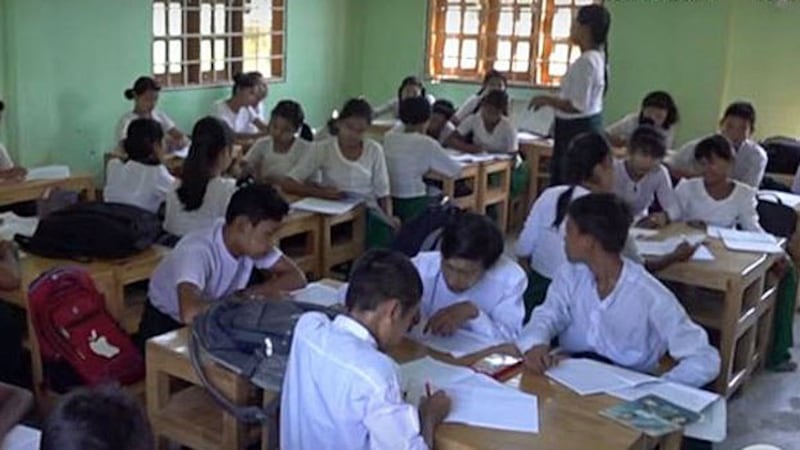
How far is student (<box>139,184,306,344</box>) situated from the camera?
3.00 metres

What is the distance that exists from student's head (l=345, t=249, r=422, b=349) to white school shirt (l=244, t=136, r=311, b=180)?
3035 millimetres

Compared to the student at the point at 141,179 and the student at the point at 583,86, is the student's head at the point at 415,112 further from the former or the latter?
the student at the point at 141,179

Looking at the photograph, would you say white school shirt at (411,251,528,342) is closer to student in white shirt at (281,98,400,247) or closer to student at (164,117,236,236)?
student at (164,117,236,236)

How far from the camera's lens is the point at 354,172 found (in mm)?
5043

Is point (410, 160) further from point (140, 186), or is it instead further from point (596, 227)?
point (596, 227)

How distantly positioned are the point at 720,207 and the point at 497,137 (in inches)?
98.8

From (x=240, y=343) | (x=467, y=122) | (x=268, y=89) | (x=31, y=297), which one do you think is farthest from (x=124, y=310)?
(x=268, y=89)

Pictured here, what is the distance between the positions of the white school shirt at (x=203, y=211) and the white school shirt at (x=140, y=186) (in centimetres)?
42

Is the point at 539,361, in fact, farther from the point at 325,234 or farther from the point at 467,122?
the point at 467,122

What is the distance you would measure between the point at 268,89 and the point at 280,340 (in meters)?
5.94

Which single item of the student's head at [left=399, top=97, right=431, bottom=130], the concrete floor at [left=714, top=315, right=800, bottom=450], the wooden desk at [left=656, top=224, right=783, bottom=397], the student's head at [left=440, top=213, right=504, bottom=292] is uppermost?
the student's head at [left=399, top=97, right=431, bottom=130]

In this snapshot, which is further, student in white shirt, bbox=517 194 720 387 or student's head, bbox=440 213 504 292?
student's head, bbox=440 213 504 292

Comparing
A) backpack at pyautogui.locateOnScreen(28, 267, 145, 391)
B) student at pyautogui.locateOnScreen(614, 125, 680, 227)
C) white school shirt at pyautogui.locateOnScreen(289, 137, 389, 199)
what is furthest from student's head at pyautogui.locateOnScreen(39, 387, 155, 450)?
white school shirt at pyautogui.locateOnScreen(289, 137, 389, 199)

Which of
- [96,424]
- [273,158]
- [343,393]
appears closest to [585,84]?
[273,158]
